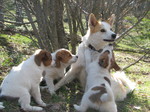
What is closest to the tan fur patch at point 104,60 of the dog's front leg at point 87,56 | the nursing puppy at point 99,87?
the nursing puppy at point 99,87

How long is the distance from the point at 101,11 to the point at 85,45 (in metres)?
1.62

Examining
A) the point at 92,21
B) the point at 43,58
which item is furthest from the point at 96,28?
the point at 43,58

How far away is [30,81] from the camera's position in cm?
487

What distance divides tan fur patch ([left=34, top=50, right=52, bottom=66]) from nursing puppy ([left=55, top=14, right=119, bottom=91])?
1152mm

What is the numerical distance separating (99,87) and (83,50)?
5.58 feet

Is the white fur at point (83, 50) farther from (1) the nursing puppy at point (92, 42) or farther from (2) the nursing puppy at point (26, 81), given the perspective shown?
(2) the nursing puppy at point (26, 81)

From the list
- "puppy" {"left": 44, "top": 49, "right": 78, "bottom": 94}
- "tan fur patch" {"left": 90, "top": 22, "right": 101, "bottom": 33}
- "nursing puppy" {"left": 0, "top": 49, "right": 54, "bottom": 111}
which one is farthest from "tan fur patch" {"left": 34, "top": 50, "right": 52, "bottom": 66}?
"tan fur patch" {"left": 90, "top": 22, "right": 101, "bottom": 33}

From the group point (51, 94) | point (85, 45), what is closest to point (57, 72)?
point (51, 94)

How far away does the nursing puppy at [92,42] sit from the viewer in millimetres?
5977

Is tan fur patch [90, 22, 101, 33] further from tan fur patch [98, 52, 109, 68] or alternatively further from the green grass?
the green grass

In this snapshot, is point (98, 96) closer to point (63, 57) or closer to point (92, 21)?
point (63, 57)

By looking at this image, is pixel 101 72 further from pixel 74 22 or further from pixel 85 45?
pixel 74 22

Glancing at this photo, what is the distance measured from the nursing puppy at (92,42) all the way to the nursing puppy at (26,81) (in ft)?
3.75

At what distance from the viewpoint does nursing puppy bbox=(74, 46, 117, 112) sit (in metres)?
4.60
